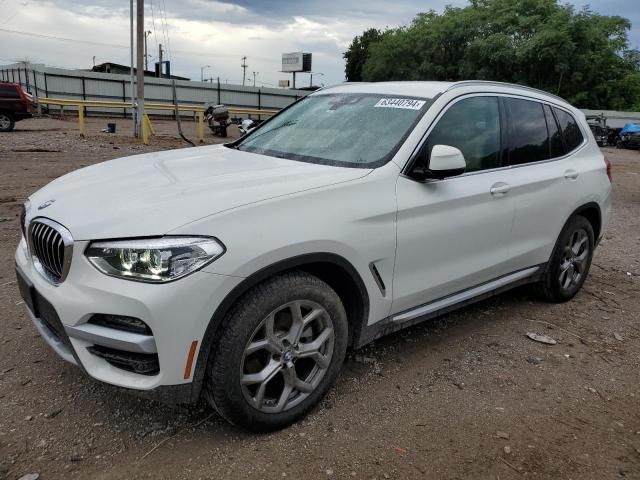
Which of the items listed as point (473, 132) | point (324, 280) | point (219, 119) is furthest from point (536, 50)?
point (324, 280)

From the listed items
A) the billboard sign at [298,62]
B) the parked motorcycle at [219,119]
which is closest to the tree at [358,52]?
the billboard sign at [298,62]

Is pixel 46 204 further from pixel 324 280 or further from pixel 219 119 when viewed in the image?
pixel 219 119

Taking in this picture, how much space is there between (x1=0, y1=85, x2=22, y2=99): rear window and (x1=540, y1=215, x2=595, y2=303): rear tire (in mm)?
18022

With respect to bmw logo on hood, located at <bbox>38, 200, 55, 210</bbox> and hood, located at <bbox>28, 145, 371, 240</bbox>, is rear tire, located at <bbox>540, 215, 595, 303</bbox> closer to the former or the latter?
hood, located at <bbox>28, 145, 371, 240</bbox>

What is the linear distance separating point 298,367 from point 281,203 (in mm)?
887

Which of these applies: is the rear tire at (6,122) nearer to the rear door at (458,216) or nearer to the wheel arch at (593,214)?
the rear door at (458,216)

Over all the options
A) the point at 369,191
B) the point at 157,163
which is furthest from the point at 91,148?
the point at 369,191

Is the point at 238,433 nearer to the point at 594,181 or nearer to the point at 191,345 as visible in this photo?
the point at 191,345

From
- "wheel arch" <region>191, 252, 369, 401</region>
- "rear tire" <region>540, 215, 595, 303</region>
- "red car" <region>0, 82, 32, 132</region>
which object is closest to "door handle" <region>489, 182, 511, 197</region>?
"rear tire" <region>540, 215, 595, 303</region>

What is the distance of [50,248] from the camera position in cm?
253

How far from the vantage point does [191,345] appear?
2.29m

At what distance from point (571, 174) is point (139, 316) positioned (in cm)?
354

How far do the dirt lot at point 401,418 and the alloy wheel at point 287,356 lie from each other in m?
0.20

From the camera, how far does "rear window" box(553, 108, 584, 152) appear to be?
4.48 metres
